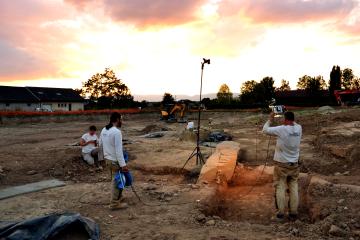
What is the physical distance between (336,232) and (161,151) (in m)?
8.72

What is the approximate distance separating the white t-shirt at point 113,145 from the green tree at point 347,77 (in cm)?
7153

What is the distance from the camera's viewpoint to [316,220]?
703 centimetres

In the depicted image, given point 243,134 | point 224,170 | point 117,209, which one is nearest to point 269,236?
point 117,209

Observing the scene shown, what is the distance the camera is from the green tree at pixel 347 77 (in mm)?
71688

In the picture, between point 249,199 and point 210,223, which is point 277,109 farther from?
point 210,223

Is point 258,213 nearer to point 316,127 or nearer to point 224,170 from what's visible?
point 224,170

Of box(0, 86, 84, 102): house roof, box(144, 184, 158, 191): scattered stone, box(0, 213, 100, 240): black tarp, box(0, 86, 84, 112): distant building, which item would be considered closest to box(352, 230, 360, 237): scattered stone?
box(0, 213, 100, 240): black tarp

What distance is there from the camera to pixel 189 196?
8.11 metres

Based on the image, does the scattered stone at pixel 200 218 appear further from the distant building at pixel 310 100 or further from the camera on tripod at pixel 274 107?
the distant building at pixel 310 100

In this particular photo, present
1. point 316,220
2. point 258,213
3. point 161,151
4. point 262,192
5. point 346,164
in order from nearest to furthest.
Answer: point 316,220 → point 258,213 → point 262,192 → point 346,164 → point 161,151

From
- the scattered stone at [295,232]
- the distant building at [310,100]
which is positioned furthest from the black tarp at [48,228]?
the distant building at [310,100]

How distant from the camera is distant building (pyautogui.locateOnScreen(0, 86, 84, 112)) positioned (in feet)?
174

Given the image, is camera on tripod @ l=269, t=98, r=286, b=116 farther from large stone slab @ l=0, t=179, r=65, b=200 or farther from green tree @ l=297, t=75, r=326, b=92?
green tree @ l=297, t=75, r=326, b=92

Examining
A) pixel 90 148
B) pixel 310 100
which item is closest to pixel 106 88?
pixel 310 100
